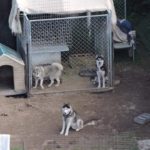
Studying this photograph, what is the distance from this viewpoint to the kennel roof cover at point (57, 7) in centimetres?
1235

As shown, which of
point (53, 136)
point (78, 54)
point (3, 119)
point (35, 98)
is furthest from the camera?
point (78, 54)

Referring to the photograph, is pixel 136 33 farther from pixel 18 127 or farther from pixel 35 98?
pixel 18 127

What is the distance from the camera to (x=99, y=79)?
12.3 metres

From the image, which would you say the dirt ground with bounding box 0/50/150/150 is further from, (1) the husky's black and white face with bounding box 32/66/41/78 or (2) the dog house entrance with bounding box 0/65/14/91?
(2) the dog house entrance with bounding box 0/65/14/91

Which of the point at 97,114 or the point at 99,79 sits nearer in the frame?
the point at 97,114

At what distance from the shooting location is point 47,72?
12312 millimetres

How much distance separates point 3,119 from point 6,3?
3.18 m

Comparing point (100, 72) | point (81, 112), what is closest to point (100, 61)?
point (100, 72)

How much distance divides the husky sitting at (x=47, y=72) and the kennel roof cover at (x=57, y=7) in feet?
2.95

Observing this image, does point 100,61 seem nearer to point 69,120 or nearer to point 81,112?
point 81,112

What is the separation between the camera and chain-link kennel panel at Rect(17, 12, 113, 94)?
40.3ft

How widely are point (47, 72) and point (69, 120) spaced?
2.10 metres

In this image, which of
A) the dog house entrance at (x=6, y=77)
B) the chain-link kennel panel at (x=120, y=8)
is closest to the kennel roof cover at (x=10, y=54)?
the dog house entrance at (x=6, y=77)

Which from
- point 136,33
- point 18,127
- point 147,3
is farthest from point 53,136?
point 147,3
